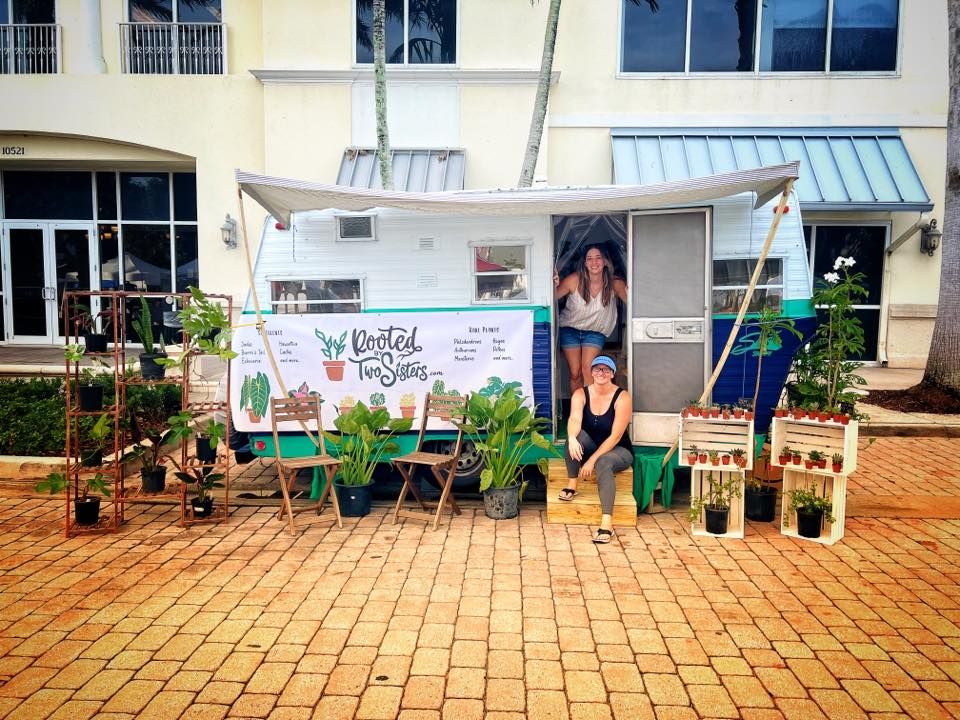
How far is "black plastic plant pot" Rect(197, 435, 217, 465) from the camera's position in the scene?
639cm

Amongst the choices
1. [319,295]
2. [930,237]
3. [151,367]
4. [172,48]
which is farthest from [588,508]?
[172,48]

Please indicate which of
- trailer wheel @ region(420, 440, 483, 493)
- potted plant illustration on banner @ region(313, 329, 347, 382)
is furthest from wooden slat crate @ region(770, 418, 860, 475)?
potted plant illustration on banner @ region(313, 329, 347, 382)

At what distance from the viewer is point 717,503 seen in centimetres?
568

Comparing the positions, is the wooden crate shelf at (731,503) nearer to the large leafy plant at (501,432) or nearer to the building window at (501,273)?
the large leafy plant at (501,432)

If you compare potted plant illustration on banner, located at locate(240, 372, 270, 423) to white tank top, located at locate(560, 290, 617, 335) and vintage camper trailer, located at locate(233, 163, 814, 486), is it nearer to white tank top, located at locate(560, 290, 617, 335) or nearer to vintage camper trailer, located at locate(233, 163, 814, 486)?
vintage camper trailer, located at locate(233, 163, 814, 486)

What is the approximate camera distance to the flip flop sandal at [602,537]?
5.46 m

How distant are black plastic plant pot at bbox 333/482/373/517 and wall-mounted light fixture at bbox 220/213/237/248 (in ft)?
28.1

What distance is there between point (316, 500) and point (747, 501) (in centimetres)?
348

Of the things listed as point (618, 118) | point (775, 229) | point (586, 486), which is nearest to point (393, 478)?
point (586, 486)

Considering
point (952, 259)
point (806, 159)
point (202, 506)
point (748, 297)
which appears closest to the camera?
point (748, 297)

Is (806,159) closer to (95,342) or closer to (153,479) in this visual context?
(153,479)

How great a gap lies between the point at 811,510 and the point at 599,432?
5.30ft

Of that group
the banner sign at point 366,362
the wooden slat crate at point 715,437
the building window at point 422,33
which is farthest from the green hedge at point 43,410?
the building window at point 422,33

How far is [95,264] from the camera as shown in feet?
49.2
